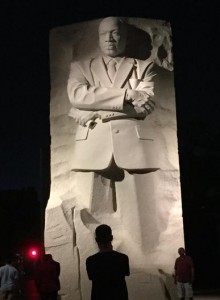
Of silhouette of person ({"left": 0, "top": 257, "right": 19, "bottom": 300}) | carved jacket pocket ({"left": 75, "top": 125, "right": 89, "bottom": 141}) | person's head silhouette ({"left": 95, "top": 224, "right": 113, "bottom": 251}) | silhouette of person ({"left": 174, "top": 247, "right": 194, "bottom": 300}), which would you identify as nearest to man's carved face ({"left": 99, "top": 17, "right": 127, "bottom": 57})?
carved jacket pocket ({"left": 75, "top": 125, "right": 89, "bottom": 141})

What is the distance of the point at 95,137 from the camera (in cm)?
735

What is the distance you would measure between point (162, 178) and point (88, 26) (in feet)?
7.51

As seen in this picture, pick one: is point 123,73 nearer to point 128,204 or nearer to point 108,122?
point 108,122

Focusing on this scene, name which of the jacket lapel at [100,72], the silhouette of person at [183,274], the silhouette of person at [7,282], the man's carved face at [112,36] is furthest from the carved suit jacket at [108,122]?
the silhouette of person at [7,282]

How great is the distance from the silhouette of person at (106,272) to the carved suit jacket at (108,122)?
3.06 m

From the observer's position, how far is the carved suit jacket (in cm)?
722

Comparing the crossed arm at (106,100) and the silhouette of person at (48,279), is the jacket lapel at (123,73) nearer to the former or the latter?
the crossed arm at (106,100)

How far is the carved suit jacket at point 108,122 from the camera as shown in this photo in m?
7.22

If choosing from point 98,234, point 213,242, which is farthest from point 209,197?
point 98,234

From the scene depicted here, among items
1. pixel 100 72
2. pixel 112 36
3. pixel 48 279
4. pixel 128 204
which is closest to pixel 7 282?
pixel 48 279

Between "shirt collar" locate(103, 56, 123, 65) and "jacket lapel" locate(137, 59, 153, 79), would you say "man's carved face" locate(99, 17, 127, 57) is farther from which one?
"jacket lapel" locate(137, 59, 153, 79)

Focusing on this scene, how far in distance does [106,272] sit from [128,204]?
3.13m

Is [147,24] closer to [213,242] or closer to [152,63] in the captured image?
[152,63]

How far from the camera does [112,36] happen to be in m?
7.50
